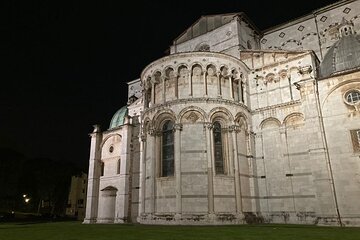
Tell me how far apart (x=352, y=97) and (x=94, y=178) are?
24267mm

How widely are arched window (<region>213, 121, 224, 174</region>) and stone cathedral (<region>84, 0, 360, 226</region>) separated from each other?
2.8 inches

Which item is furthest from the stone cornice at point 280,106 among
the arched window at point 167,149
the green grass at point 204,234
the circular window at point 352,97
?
the green grass at point 204,234

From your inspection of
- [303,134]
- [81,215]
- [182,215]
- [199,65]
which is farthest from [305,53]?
[81,215]

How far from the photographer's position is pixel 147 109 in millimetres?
22781

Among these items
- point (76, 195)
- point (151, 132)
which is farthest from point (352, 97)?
point (76, 195)

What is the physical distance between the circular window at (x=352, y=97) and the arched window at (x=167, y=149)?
37.1ft

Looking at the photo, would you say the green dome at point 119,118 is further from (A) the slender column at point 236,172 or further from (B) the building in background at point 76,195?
(B) the building in background at point 76,195

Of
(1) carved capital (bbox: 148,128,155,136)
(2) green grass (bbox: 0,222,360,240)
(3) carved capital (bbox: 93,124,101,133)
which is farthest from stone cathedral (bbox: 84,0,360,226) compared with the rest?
(3) carved capital (bbox: 93,124,101,133)

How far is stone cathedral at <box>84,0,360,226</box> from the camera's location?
1798 cm

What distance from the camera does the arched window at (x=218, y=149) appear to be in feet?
66.3

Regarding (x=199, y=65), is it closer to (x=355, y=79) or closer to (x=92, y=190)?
(x=355, y=79)

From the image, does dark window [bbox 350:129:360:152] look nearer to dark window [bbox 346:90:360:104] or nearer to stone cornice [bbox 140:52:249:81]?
dark window [bbox 346:90:360:104]

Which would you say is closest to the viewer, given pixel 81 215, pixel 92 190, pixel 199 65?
pixel 199 65

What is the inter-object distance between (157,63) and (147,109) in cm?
356
